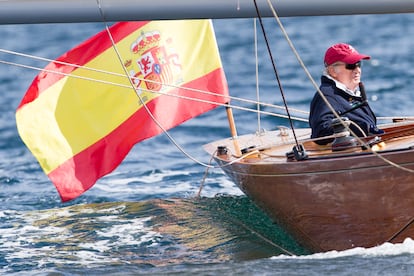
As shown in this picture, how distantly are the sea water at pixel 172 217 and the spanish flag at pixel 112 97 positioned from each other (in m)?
0.52

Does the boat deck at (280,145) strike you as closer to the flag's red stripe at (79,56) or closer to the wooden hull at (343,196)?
the wooden hull at (343,196)

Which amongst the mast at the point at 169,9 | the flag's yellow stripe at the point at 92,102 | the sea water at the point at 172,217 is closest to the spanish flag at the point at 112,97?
the flag's yellow stripe at the point at 92,102

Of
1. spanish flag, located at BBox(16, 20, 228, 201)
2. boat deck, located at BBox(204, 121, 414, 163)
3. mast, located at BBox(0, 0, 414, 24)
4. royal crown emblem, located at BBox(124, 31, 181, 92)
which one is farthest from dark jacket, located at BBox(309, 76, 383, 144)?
royal crown emblem, located at BBox(124, 31, 181, 92)

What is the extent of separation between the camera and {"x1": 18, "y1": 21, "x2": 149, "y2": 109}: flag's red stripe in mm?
7043

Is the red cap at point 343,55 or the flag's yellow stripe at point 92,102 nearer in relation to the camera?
the red cap at point 343,55

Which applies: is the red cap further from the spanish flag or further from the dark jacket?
the spanish flag

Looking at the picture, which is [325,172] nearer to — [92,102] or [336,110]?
[336,110]

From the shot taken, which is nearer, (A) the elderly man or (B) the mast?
(B) the mast

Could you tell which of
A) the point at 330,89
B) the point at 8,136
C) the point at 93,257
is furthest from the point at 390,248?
the point at 8,136

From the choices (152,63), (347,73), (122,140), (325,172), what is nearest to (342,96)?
(347,73)

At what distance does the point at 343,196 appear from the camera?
17.7ft

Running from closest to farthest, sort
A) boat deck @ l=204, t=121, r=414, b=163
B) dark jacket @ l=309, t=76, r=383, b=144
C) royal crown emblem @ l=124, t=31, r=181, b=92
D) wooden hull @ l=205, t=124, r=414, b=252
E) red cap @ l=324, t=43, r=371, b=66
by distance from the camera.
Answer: wooden hull @ l=205, t=124, r=414, b=252, boat deck @ l=204, t=121, r=414, b=163, dark jacket @ l=309, t=76, r=383, b=144, red cap @ l=324, t=43, r=371, b=66, royal crown emblem @ l=124, t=31, r=181, b=92

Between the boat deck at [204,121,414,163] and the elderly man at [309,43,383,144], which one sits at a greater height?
the elderly man at [309,43,383,144]

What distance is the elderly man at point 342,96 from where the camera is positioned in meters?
5.80
